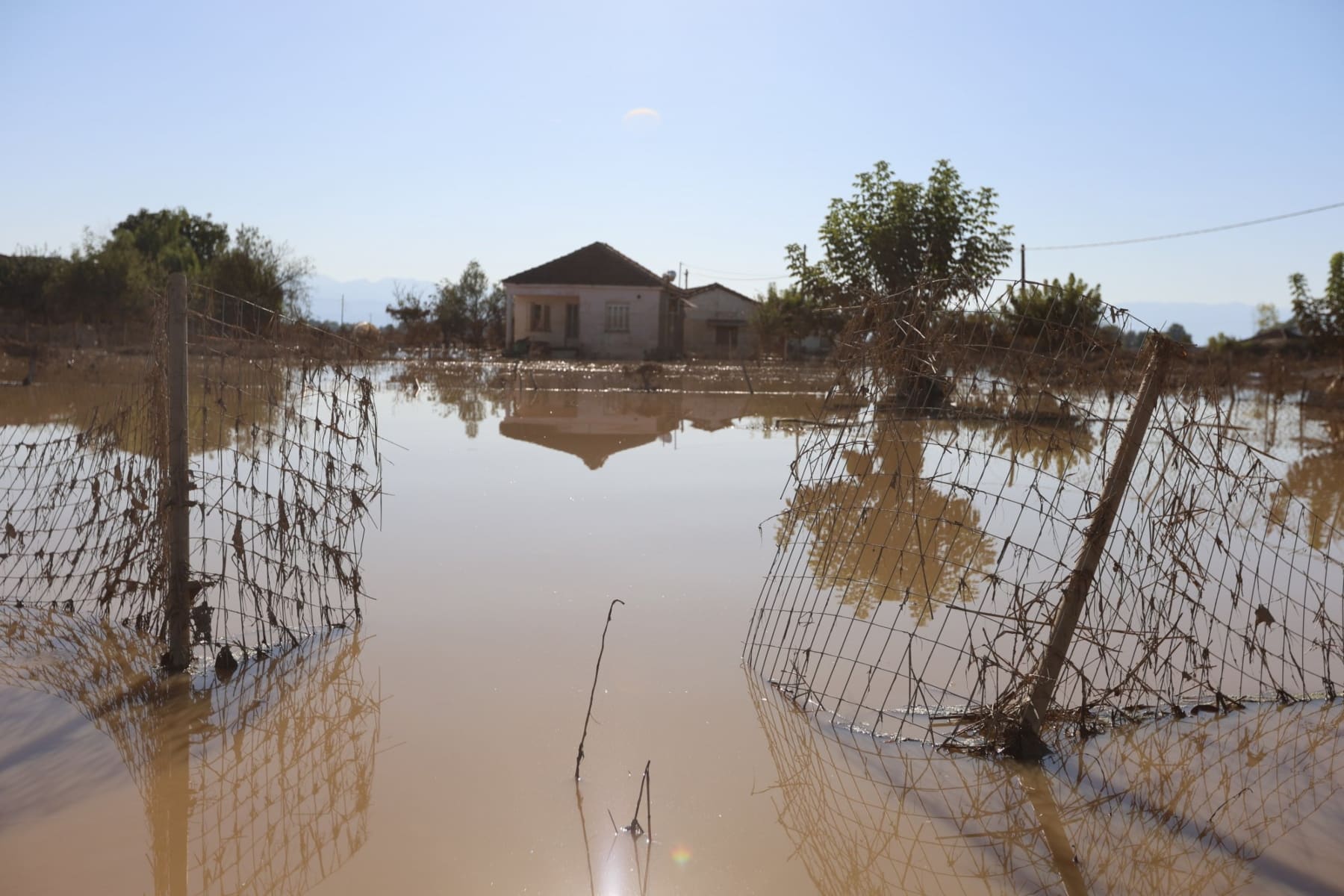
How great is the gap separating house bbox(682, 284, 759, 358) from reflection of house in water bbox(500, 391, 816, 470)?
2273 cm

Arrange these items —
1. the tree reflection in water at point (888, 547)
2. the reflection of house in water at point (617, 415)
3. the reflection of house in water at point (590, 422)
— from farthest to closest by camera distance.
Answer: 1. the reflection of house in water at point (617, 415)
2. the reflection of house in water at point (590, 422)
3. the tree reflection in water at point (888, 547)

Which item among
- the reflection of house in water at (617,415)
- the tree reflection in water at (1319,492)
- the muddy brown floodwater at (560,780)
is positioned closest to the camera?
the muddy brown floodwater at (560,780)

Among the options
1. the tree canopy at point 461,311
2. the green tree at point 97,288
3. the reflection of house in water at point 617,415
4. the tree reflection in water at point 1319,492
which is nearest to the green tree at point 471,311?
the tree canopy at point 461,311

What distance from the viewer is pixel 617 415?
19125mm

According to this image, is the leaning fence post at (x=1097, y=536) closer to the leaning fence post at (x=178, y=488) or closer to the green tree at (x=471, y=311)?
the leaning fence post at (x=178, y=488)

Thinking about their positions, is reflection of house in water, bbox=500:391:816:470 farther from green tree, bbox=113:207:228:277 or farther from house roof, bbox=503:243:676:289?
green tree, bbox=113:207:228:277

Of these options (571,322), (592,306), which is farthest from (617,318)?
(571,322)

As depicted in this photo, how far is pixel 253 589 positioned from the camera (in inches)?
207

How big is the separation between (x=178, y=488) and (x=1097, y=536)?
416 cm

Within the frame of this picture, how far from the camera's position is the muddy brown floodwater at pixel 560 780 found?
11.9 ft

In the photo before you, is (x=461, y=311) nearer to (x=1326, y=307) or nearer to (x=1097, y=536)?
(x=1326, y=307)

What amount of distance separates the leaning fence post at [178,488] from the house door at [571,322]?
121ft

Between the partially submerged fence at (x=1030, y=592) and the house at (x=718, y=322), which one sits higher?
the house at (x=718, y=322)

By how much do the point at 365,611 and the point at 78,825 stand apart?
102 inches
